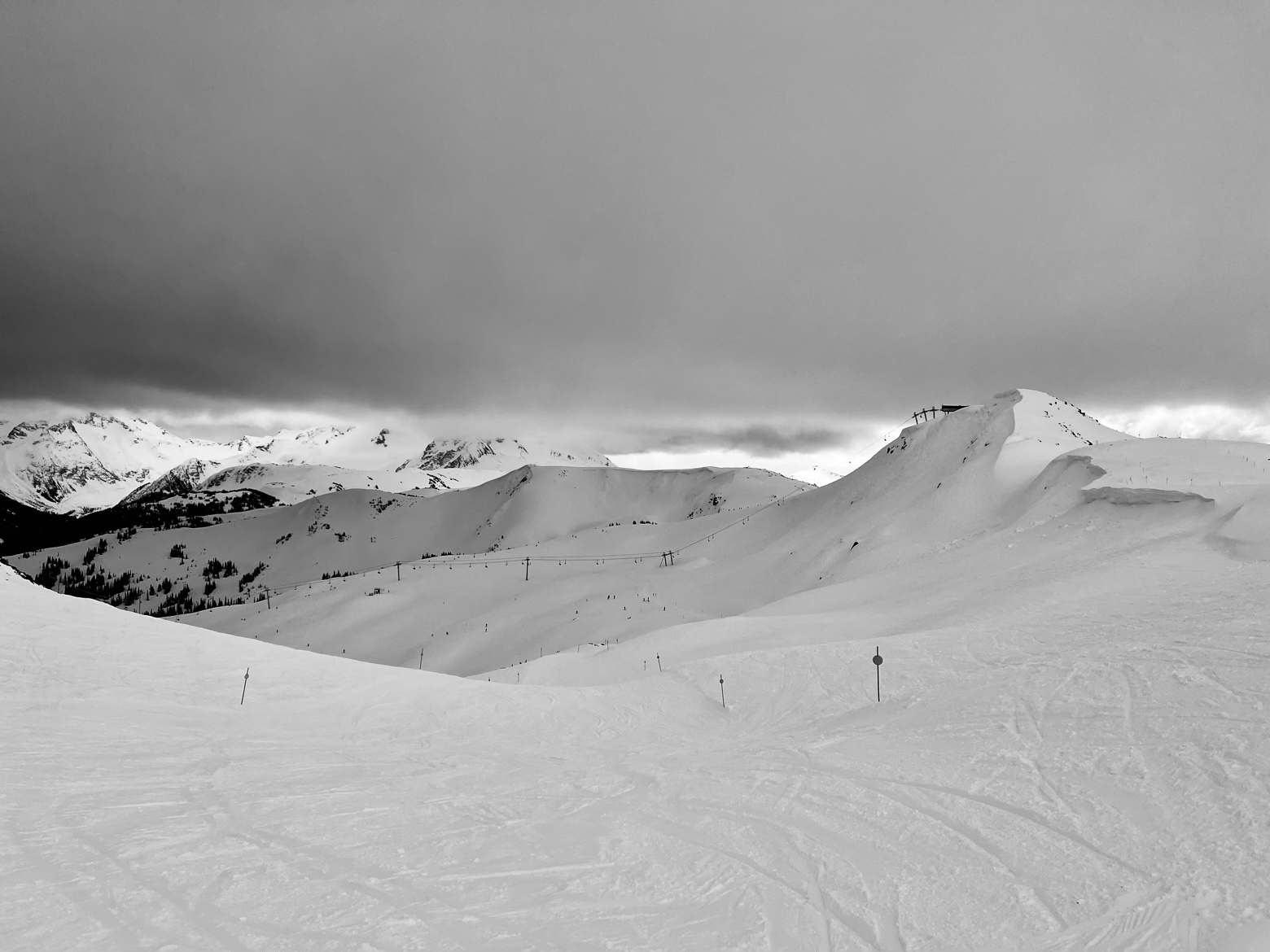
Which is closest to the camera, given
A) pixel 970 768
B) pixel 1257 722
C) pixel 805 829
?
pixel 805 829

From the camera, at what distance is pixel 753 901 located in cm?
594

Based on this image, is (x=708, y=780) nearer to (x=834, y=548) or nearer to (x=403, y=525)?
(x=834, y=548)

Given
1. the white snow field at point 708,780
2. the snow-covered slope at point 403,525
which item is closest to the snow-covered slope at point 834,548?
the white snow field at point 708,780

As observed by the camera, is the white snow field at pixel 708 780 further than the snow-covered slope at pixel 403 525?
No

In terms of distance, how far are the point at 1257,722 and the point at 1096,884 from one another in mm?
4567

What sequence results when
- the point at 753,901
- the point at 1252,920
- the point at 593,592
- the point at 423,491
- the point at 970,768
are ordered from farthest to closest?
the point at 423,491 < the point at 593,592 < the point at 970,768 < the point at 753,901 < the point at 1252,920

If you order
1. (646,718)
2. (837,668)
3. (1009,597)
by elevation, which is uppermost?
(1009,597)

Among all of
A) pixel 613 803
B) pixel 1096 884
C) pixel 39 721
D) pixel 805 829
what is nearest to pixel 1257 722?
pixel 1096 884

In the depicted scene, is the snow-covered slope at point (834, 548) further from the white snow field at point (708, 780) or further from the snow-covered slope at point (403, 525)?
the snow-covered slope at point (403, 525)

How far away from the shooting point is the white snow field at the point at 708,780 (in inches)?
217

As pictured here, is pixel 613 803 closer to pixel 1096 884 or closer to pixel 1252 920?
pixel 1096 884

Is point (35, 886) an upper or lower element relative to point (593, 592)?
lower

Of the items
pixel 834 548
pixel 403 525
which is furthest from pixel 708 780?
pixel 403 525

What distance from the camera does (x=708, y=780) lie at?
9992 mm
